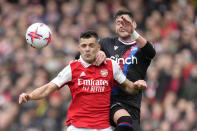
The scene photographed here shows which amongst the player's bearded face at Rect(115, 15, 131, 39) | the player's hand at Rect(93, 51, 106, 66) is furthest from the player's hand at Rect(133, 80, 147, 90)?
the player's bearded face at Rect(115, 15, 131, 39)

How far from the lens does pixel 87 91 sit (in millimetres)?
7469

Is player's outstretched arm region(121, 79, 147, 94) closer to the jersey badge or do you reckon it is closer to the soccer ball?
the jersey badge

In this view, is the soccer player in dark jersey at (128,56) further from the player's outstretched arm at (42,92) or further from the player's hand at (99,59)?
the player's outstretched arm at (42,92)

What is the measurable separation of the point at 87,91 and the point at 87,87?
6 centimetres

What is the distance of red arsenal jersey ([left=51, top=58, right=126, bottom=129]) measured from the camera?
7.47 meters

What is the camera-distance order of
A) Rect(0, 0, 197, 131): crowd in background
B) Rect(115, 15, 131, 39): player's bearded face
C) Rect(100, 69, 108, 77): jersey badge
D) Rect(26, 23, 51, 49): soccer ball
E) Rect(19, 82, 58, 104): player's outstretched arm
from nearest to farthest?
Rect(19, 82, 58, 104): player's outstretched arm, Rect(100, 69, 108, 77): jersey badge, Rect(115, 15, 131, 39): player's bearded face, Rect(26, 23, 51, 49): soccer ball, Rect(0, 0, 197, 131): crowd in background

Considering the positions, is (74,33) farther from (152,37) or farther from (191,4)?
(191,4)

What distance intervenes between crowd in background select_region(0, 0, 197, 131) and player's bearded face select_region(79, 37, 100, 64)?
6386 mm

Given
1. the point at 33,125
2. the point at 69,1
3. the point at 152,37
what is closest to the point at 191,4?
the point at 152,37

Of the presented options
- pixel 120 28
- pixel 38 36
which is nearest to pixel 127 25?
pixel 120 28

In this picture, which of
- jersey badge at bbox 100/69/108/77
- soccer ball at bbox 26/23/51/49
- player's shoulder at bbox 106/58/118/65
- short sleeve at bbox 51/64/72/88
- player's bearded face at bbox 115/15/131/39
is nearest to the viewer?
short sleeve at bbox 51/64/72/88

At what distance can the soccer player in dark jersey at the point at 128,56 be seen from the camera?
7715 millimetres

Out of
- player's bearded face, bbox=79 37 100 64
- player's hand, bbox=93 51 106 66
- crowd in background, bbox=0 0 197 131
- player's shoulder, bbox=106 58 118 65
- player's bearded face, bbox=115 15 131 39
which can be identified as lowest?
crowd in background, bbox=0 0 197 131

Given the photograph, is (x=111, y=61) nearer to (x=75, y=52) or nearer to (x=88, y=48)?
(x=88, y=48)
